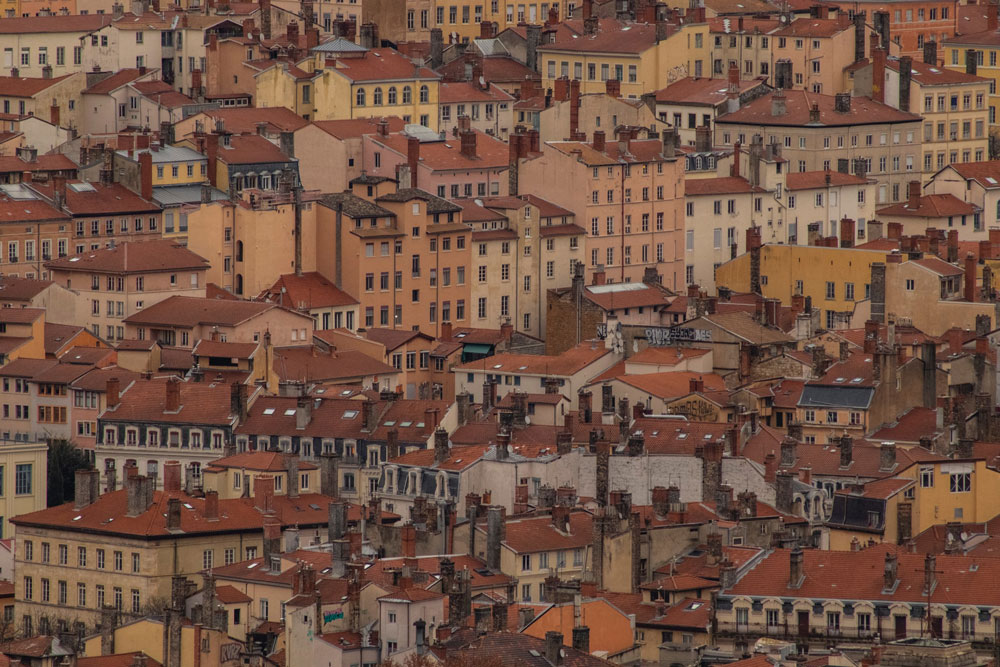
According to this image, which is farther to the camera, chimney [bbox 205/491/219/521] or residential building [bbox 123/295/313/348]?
residential building [bbox 123/295/313/348]

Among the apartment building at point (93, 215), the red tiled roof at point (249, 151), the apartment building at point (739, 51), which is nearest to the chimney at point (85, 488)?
the apartment building at point (93, 215)

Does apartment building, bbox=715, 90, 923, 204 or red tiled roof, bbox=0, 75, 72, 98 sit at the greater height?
red tiled roof, bbox=0, 75, 72, 98

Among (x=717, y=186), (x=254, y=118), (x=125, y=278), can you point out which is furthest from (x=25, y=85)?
(x=717, y=186)

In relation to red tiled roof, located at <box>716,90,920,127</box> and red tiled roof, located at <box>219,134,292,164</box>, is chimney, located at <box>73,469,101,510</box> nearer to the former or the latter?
red tiled roof, located at <box>219,134,292,164</box>

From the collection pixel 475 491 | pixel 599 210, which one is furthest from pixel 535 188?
pixel 475 491

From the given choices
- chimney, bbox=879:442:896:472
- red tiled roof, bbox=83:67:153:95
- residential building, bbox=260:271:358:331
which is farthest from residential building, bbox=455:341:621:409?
red tiled roof, bbox=83:67:153:95

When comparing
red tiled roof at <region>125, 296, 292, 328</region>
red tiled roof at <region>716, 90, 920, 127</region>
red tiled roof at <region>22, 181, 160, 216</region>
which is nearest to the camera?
red tiled roof at <region>125, 296, 292, 328</region>

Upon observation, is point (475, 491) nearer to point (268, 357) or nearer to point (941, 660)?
point (268, 357)
